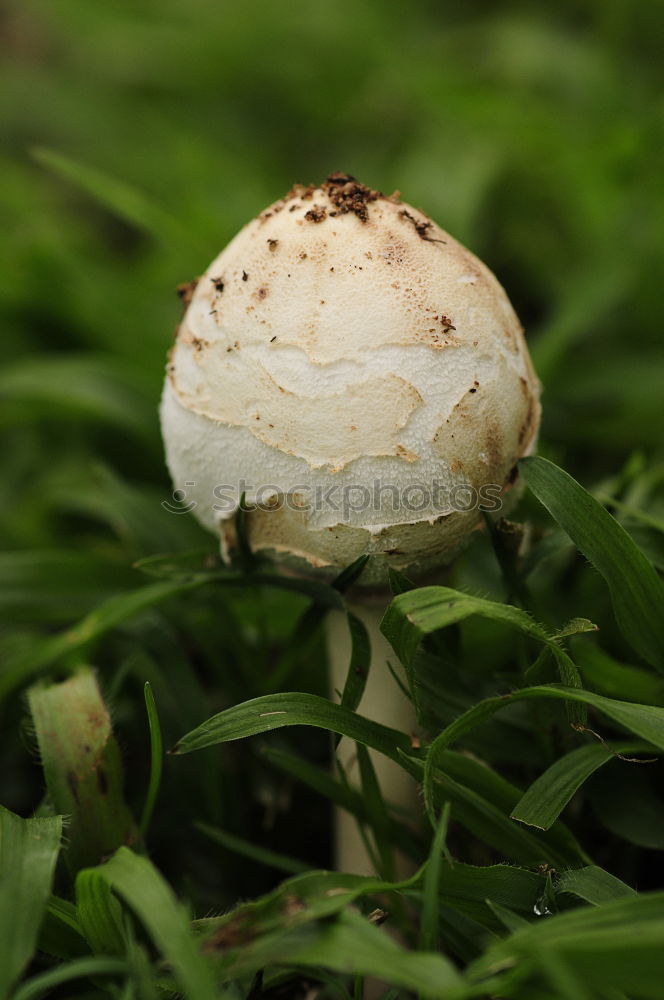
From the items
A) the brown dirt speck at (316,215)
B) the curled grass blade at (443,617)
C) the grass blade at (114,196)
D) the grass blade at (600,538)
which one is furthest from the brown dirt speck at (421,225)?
the grass blade at (114,196)

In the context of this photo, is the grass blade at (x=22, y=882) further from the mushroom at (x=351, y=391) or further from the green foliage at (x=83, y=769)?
the mushroom at (x=351, y=391)

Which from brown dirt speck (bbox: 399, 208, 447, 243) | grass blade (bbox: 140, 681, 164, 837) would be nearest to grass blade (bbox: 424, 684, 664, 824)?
grass blade (bbox: 140, 681, 164, 837)

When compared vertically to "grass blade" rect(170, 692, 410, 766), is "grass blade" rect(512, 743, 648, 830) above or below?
above

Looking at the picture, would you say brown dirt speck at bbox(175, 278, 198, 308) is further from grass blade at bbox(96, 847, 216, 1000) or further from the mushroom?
grass blade at bbox(96, 847, 216, 1000)

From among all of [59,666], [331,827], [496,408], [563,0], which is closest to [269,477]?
[496,408]

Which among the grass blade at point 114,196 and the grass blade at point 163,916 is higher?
the grass blade at point 114,196

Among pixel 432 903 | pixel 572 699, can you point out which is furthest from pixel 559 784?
pixel 432 903

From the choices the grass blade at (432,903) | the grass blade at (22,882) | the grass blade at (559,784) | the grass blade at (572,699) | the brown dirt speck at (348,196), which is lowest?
the grass blade at (22,882)
